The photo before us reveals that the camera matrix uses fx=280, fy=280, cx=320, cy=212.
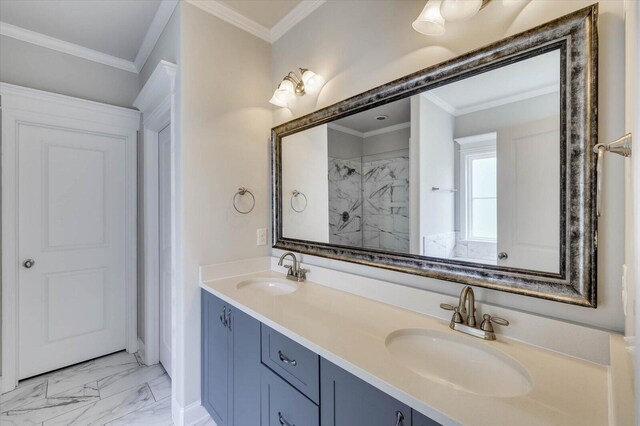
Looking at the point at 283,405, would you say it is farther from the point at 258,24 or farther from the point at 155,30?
the point at 155,30

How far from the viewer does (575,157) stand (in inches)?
33.4

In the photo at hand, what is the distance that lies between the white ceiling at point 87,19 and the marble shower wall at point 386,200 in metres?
1.80

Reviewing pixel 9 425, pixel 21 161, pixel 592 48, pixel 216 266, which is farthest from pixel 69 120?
pixel 592 48

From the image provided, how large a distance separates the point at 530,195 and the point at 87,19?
9.40ft

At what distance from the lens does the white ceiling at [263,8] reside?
1771mm

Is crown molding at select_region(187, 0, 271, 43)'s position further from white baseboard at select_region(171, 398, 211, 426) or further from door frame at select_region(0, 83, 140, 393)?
white baseboard at select_region(171, 398, 211, 426)

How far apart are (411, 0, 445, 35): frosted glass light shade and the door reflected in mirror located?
0.22m

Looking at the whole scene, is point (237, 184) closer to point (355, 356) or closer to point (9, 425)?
point (355, 356)

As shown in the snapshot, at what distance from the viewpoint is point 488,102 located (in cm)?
105

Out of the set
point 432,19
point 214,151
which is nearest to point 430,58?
point 432,19

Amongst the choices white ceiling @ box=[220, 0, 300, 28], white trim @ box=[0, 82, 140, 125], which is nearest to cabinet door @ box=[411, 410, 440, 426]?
white ceiling @ box=[220, 0, 300, 28]

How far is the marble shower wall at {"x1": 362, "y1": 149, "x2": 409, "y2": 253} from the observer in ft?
4.32

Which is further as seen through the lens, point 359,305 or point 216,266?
point 216,266

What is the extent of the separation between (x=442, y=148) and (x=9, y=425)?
2934 millimetres
